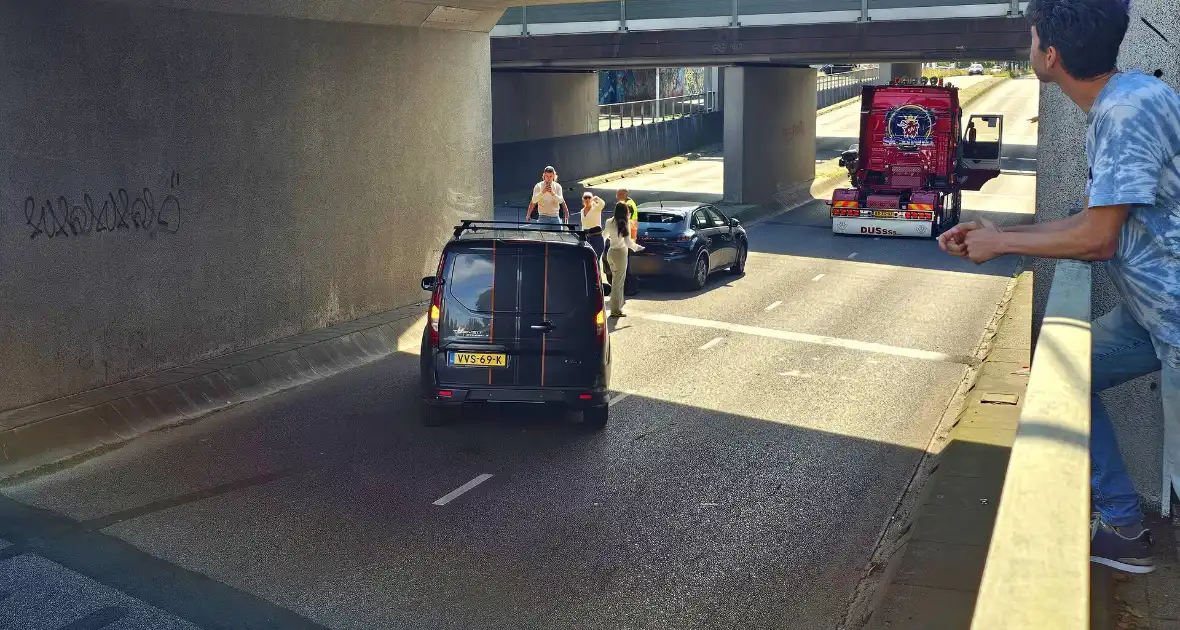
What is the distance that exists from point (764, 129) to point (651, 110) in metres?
19.2

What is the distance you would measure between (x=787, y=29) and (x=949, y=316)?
47.7ft

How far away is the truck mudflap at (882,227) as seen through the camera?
29.9 m

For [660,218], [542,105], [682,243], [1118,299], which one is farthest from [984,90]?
[1118,299]

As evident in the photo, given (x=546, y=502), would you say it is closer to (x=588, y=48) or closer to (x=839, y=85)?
(x=588, y=48)

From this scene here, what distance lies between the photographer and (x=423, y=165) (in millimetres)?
18016

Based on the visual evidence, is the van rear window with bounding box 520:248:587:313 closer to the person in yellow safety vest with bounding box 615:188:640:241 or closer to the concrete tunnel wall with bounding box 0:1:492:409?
the concrete tunnel wall with bounding box 0:1:492:409

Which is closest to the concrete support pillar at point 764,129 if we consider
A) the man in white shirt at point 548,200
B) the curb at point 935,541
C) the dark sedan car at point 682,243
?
the dark sedan car at point 682,243

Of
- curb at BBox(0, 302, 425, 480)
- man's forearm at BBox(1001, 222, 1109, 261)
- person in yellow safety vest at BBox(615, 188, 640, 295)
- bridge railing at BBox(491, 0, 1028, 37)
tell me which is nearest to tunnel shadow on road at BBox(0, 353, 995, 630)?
curb at BBox(0, 302, 425, 480)

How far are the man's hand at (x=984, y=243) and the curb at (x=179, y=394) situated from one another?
8.82 meters

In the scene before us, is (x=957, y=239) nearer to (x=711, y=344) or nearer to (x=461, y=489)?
(x=461, y=489)

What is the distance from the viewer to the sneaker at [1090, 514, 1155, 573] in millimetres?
4398

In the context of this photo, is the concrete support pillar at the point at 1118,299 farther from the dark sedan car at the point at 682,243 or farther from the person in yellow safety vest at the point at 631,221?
the dark sedan car at the point at 682,243

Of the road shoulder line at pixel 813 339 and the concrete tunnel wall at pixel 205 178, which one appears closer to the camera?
the concrete tunnel wall at pixel 205 178

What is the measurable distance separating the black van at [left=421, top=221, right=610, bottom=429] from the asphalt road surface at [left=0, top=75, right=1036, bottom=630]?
1.66ft
